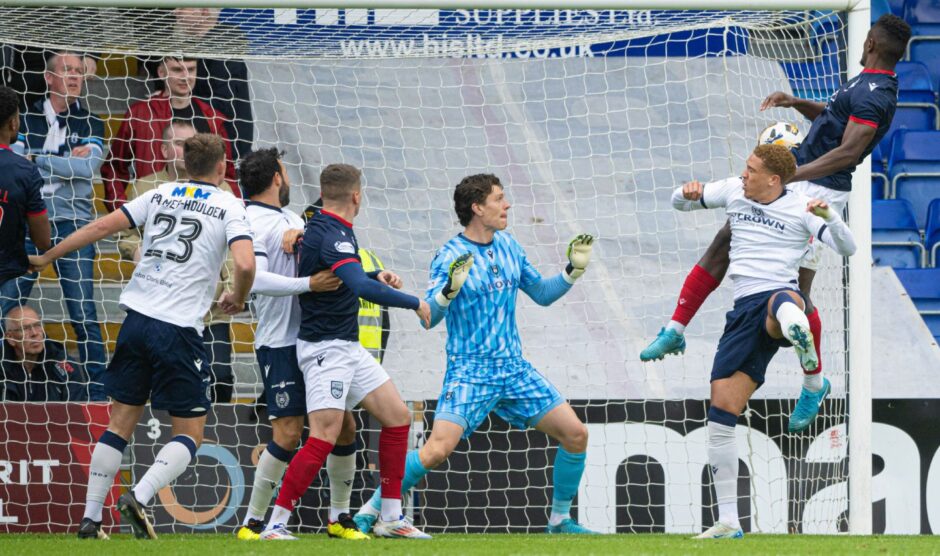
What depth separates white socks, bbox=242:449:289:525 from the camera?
5.99m

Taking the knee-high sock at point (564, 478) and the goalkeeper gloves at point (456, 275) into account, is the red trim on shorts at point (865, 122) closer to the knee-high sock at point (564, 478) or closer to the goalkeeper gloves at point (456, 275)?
the goalkeeper gloves at point (456, 275)

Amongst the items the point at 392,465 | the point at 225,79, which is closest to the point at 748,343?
the point at 392,465

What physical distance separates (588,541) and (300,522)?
2305 mm

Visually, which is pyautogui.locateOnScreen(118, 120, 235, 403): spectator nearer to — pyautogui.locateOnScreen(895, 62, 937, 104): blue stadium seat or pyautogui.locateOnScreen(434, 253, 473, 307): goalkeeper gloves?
pyautogui.locateOnScreen(434, 253, 473, 307): goalkeeper gloves

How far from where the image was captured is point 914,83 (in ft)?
32.7

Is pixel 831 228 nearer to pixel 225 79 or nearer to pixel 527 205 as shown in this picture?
pixel 527 205

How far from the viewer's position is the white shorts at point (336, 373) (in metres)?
5.71

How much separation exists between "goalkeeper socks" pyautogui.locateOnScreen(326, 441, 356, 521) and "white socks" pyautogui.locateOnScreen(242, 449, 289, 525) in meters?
0.27

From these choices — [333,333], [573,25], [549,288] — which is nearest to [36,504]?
[333,333]

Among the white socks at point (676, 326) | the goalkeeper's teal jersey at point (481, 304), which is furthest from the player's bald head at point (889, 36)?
the goalkeeper's teal jersey at point (481, 304)

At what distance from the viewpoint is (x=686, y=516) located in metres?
7.54

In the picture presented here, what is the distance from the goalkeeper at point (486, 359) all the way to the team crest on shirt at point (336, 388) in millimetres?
681

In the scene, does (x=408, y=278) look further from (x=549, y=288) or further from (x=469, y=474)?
(x=549, y=288)

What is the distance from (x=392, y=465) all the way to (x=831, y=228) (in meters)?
2.35
